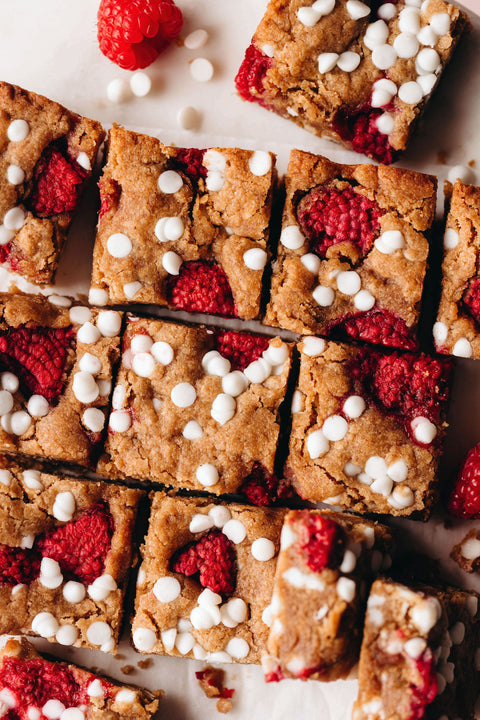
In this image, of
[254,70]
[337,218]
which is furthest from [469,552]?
[254,70]

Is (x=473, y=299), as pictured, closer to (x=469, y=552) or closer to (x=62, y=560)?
(x=469, y=552)

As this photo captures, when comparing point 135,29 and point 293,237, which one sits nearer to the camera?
point 293,237

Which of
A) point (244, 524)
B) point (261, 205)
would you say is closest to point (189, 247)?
point (261, 205)

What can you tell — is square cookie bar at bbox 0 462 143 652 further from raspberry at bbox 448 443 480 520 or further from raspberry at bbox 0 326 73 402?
raspberry at bbox 448 443 480 520

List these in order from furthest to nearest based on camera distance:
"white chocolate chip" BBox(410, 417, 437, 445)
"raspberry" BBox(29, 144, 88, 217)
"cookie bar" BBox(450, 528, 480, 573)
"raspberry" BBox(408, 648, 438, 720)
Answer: "cookie bar" BBox(450, 528, 480, 573) < "raspberry" BBox(29, 144, 88, 217) < "white chocolate chip" BBox(410, 417, 437, 445) < "raspberry" BBox(408, 648, 438, 720)

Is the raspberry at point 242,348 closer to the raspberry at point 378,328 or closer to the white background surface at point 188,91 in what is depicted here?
the raspberry at point 378,328

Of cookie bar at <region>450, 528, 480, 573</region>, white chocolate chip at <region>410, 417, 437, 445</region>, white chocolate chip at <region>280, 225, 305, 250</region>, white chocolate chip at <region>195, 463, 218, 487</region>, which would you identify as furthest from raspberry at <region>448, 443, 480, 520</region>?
white chocolate chip at <region>280, 225, 305, 250</region>

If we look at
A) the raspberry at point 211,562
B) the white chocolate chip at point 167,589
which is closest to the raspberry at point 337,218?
the raspberry at point 211,562
